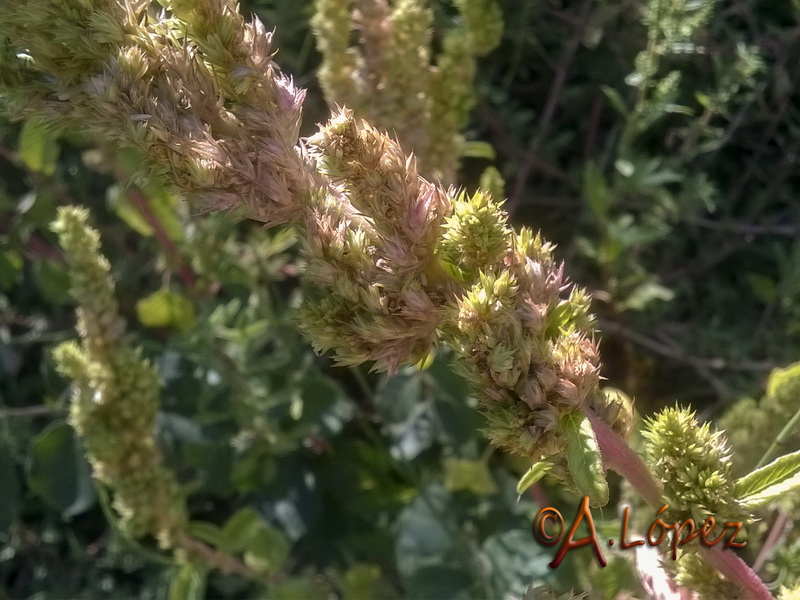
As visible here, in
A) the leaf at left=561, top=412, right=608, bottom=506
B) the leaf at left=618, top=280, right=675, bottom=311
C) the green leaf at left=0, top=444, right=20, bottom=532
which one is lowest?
the green leaf at left=0, top=444, right=20, bottom=532

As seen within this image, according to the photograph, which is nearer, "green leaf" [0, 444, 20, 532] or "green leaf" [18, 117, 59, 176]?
"green leaf" [18, 117, 59, 176]

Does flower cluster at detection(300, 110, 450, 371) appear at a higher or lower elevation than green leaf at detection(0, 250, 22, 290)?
higher

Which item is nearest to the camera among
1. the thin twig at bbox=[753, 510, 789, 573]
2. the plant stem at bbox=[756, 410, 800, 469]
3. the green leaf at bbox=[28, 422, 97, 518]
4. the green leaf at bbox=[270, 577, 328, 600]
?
the plant stem at bbox=[756, 410, 800, 469]

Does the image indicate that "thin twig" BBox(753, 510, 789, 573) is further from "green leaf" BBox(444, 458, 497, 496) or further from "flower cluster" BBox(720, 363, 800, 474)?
"green leaf" BBox(444, 458, 497, 496)

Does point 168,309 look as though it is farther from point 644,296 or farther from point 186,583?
point 644,296

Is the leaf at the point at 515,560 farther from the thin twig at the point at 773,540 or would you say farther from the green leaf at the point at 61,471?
the green leaf at the point at 61,471

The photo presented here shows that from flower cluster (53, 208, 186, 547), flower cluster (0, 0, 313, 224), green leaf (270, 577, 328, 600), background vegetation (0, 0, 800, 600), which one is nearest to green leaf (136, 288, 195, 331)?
background vegetation (0, 0, 800, 600)
